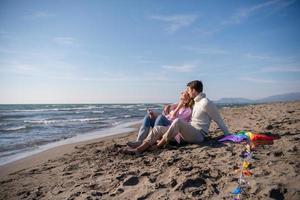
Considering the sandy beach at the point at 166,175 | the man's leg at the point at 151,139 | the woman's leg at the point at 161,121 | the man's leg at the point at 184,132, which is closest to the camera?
the sandy beach at the point at 166,175

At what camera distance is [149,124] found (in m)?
5.69

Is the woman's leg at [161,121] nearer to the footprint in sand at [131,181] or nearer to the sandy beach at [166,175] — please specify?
the sandy beach at [166,175]

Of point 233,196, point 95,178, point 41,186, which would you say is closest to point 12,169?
point 41,186

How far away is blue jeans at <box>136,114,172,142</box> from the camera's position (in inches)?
213

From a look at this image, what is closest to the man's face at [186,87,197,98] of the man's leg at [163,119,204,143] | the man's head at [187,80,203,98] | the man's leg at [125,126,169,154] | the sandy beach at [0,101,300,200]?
the man's head at [187,80,203,98]

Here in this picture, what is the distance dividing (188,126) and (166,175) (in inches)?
65.4

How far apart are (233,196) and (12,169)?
481cm

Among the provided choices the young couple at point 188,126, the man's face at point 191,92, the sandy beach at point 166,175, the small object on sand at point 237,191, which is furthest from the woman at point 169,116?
the small object on sand at point 237,191

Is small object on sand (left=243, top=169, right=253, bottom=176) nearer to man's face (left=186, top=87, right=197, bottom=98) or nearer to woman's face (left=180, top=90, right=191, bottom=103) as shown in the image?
man's face (left=186, top=87, right=197, bottom=98)

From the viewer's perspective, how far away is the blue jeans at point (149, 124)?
5.40m

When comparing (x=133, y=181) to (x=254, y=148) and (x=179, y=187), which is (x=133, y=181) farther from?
(x=254, y=148)

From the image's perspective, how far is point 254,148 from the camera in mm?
4195

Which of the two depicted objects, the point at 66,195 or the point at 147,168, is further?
the point at 147,168

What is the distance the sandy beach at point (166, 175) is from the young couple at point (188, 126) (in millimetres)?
205
